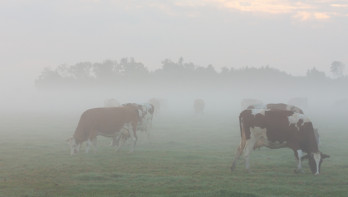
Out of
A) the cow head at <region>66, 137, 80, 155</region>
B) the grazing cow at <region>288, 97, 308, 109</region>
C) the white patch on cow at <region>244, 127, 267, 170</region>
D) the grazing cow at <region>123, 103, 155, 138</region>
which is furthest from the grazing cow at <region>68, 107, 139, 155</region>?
the grazing cow at <region>288, 97, 308, 109</region>

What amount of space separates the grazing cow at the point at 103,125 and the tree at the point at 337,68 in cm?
16453

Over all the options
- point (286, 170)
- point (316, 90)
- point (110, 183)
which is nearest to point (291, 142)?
point (286, 170)

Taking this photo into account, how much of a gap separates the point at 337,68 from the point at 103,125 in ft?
547

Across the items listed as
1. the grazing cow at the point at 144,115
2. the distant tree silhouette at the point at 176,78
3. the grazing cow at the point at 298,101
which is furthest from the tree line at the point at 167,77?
the grazing cow at the point at 144,115

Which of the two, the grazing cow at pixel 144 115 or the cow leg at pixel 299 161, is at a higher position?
the grazing cow at pixel 144 115

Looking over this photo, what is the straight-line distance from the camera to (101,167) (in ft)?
52.7

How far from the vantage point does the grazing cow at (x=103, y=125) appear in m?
21.7

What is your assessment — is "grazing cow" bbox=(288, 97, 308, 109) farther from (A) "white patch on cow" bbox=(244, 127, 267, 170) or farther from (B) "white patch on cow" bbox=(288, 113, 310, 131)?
(A) "white patch on cow" bbox=(244, 127, 267, 170)

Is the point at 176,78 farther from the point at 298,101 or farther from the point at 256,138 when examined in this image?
the point at 256,138

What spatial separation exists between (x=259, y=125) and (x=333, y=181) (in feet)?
11.6

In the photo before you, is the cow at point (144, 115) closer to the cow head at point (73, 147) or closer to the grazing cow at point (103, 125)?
the grazing cow at point (103, 125)

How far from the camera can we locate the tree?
6654 inches

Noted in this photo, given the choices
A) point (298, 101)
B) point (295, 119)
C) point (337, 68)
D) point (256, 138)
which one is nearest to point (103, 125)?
point (256, 138)

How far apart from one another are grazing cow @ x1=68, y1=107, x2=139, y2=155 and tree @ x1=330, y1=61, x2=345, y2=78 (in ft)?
540
